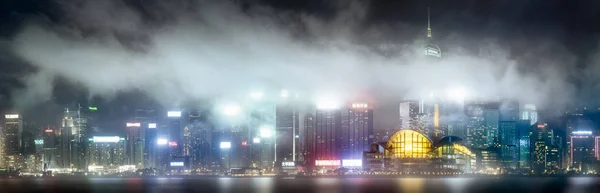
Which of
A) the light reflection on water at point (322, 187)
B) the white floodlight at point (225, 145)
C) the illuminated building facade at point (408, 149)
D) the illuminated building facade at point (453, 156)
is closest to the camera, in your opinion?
the light reflection on water at point (322, 187)

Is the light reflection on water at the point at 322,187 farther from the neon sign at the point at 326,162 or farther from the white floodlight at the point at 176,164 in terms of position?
the white floodlight at the point at 176,164

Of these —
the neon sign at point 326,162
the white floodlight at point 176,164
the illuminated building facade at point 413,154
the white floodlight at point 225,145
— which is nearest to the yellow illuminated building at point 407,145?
the illuminated building facade at point 413,154

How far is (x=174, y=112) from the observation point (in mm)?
151375

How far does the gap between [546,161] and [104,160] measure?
8530cm

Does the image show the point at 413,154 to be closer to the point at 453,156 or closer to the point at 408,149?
the point at 408,149

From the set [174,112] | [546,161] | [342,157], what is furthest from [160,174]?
[546,161]

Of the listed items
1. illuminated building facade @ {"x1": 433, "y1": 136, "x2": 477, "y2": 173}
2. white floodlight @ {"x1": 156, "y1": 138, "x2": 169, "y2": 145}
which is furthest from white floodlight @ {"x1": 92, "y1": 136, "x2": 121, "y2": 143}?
illuminated building facade @ {"x1": 433, "y1": 136, "x2": 477, "y2": 173}

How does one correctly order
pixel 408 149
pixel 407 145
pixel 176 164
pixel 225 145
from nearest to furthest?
1. pixel 407 145
2. pixel 408 149
3. pixel 225 145
4. pixel 176 164

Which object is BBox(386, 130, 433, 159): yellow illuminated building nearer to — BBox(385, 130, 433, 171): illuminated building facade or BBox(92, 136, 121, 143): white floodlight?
BBox(385, 130, 433, 171): illuminated building facade

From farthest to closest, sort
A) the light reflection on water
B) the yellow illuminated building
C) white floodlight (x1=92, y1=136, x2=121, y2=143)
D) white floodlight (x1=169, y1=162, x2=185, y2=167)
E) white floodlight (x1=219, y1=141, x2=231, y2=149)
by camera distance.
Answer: white floodlight (x1=92, y1=136, x2=121, y2=143), white floodlight (x1=169, y1=162, x2=185, y2=167), white floodlight (x1=219, y1=141, x2=231, y2=149), the yellow illuminated building, the light reflection on water

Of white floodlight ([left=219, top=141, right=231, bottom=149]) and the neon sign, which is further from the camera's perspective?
white floodlight ([left=219, top=141, right=231, bottom=149])

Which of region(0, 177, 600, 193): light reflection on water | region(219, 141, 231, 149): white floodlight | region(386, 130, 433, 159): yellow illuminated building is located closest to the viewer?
region(0, 177, 600, 193): light reflection on water

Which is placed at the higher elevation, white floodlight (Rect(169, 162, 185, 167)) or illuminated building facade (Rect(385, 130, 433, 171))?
illuminated building facade (Rect(385, 130, 433, 171))

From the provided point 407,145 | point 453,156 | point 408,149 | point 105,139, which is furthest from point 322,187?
point 105,139
